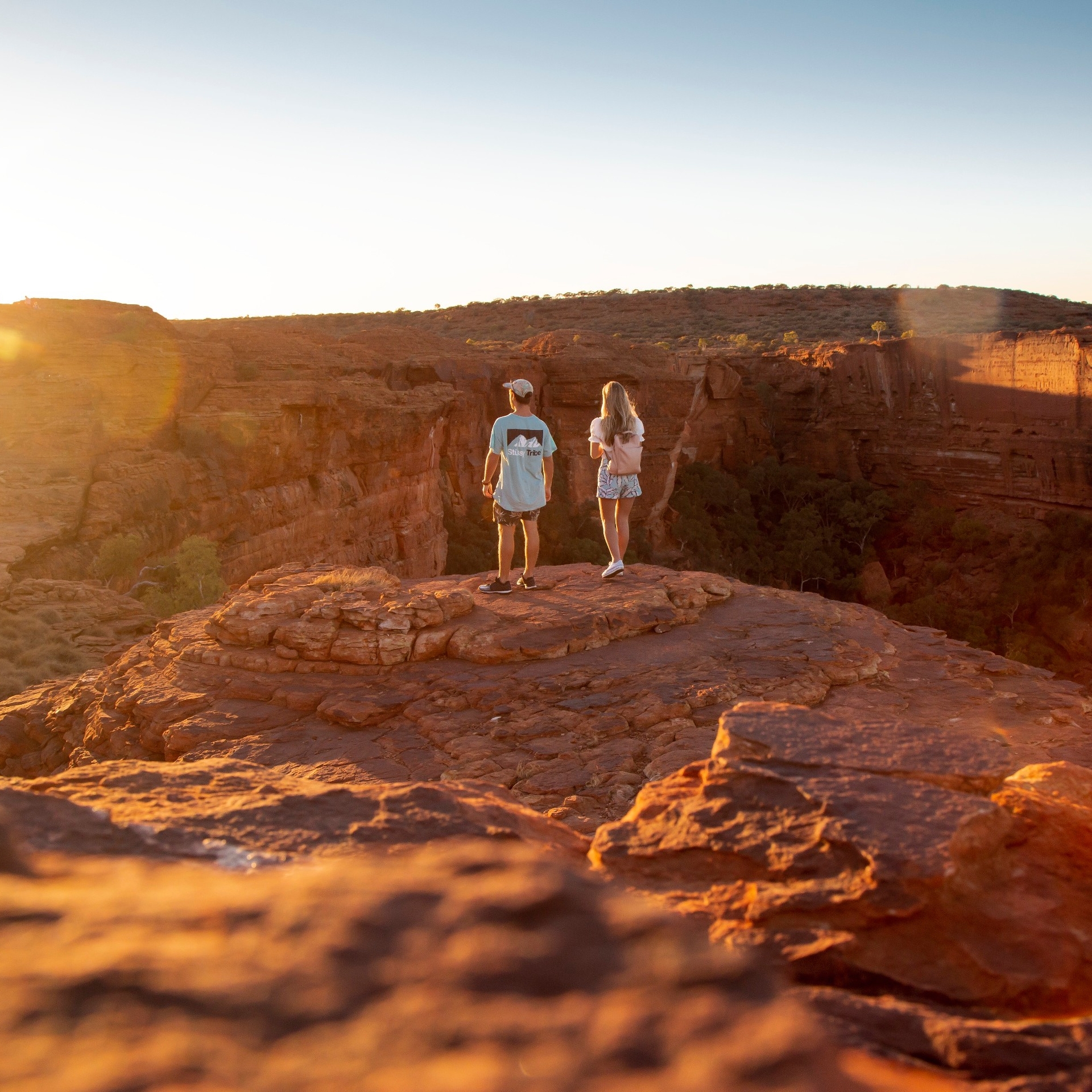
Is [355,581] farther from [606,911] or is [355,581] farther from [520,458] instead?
[606,911]

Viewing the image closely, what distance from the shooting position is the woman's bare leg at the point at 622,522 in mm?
6656

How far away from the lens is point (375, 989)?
125 centimetres

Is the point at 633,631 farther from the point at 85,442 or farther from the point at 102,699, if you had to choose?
the point at 85,442

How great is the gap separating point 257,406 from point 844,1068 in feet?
48.9

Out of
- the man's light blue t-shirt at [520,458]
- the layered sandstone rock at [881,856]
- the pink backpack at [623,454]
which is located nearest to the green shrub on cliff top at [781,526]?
the pink backpack at [623,454]

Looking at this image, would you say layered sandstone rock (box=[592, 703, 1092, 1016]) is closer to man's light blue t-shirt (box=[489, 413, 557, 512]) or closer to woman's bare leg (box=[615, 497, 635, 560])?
man's light blue t-shirt (box=[489, 413, 557, 512])

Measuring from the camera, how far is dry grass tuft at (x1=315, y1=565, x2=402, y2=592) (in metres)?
5.66

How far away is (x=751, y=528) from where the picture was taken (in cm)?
2836

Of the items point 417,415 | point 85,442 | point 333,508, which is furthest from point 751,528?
point 85,442

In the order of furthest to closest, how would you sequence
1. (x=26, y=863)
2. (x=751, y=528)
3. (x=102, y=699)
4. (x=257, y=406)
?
(x=751, y=528), (x=257, y=406), (x=102, y=699), (x=26, y=863)

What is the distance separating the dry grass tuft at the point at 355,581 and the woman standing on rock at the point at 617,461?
173 centimetres

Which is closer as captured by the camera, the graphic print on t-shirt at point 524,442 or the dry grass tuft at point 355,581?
the dry grass tuft at point 355,581

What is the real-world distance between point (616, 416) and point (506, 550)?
1391mm

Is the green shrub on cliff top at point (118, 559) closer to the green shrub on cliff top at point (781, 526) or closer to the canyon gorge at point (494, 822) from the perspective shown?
the canyon gorge at point (494, 822)
